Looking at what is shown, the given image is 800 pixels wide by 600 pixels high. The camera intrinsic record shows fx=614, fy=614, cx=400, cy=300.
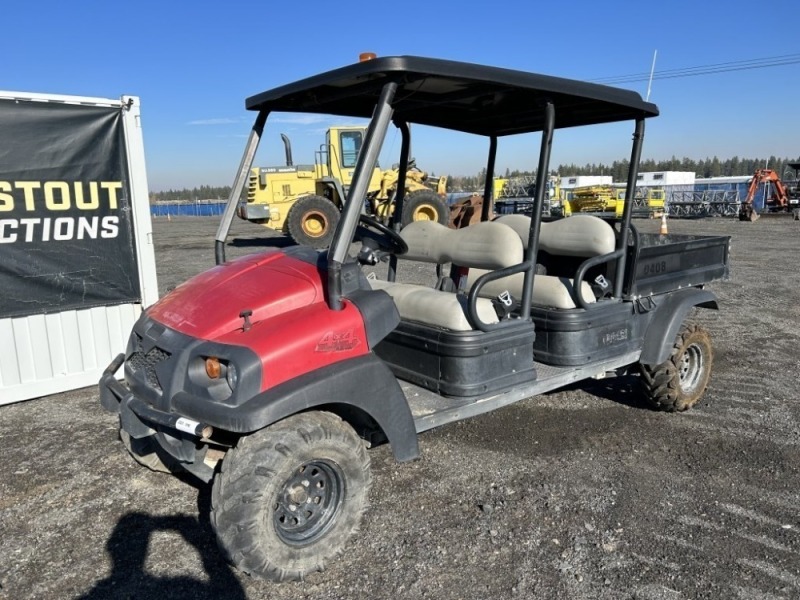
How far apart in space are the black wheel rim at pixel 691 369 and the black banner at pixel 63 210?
182 inches

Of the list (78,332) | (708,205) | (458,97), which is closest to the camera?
(458,97)

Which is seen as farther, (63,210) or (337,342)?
(63,210)

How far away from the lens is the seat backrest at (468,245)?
3.68m

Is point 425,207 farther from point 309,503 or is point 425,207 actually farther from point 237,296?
point 309,503

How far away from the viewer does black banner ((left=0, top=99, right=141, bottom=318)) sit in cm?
479

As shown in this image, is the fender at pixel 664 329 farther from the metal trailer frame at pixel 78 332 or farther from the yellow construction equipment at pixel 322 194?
the yellow construction equipment at pixel 322 194

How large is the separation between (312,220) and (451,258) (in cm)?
1167

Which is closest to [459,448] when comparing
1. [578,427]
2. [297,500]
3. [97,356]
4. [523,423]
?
[523,423]

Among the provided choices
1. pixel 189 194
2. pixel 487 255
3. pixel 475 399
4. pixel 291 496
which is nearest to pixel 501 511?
pixel 475 399

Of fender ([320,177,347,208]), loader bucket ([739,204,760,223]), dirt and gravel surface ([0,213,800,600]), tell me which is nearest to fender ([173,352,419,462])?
dirt and gravel surface ([0,213,800,600])

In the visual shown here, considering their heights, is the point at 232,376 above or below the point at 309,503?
above

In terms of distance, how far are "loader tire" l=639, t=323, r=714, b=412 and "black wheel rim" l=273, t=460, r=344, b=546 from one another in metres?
2.58

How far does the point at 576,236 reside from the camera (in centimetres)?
426

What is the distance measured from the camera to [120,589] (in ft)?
8.77
